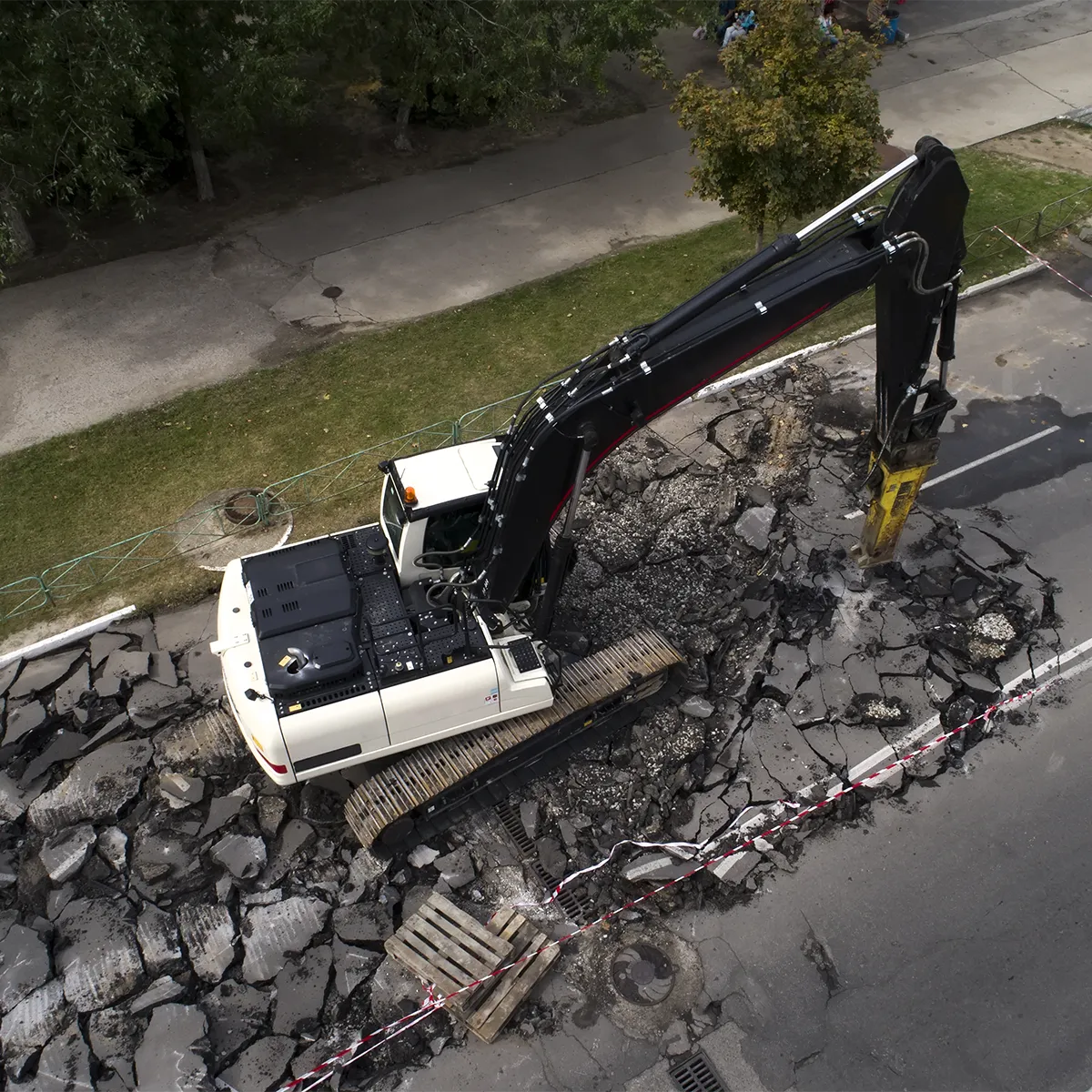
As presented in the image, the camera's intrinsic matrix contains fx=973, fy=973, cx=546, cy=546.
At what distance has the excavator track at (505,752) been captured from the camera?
10.2m

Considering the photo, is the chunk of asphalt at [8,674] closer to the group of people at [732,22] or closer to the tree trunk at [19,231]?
the tree trunk at [19,231]

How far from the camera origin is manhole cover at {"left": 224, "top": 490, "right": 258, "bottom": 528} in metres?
14.8

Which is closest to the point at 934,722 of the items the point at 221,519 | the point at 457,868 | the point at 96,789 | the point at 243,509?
the point at 457,868

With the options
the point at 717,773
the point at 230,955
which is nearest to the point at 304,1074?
the point at 230,955

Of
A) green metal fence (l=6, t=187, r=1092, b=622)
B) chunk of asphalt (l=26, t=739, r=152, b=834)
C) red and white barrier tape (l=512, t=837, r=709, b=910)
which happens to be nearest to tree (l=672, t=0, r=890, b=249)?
green metal fence (l=6, t=187, r=1092, b=622)

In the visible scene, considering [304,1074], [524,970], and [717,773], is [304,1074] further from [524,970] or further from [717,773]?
[717,773]

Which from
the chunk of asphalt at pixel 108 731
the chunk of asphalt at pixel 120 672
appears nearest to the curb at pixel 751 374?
the chunk of asphalt at pixel 120 672

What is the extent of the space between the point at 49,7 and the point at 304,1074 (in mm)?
15935

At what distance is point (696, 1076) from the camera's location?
29.8ft

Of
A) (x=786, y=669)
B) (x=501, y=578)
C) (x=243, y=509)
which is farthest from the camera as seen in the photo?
(x=243, y=509)

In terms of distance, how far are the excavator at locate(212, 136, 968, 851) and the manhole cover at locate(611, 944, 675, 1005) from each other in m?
2.19

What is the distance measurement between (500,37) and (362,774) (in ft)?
47.7

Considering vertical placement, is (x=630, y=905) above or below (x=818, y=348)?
below

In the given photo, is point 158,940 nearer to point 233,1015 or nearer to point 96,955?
point 96,955
